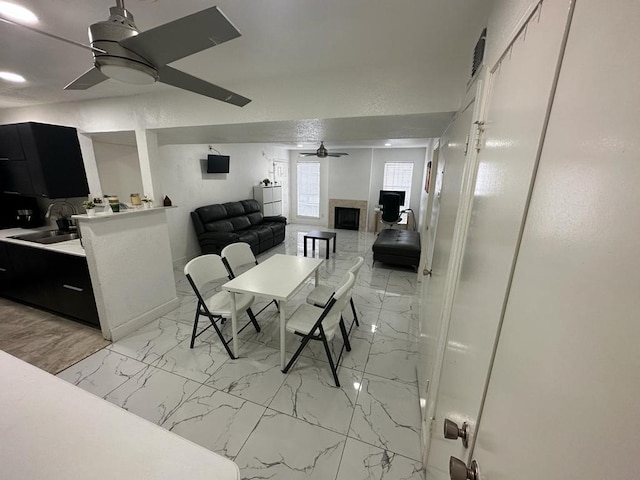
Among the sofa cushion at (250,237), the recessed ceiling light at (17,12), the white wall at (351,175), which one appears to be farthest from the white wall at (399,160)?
the recessed ceiling light at (17,12)

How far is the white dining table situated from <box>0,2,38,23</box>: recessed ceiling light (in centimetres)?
200

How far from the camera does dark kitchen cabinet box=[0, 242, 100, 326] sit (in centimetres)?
242

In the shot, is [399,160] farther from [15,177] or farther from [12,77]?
[15,177]

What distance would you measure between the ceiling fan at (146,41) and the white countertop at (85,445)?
1.19 metres

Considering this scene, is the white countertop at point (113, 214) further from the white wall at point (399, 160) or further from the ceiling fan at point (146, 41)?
the white wall at point (399, 160)

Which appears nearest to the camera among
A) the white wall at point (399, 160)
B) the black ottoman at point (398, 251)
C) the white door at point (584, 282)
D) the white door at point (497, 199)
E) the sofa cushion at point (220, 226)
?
the white door at point (584, 282)

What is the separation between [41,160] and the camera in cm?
279

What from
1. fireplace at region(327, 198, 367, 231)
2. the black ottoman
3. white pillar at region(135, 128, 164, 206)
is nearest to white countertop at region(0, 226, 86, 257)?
white pillar at region(135, 128, 164, 206)

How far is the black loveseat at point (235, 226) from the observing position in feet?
14.9

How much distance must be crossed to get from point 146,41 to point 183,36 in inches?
6.1

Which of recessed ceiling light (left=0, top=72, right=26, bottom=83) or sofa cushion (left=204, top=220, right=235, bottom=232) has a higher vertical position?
recessed ceiling light (left=0, top=72, right=26, bottom=83)

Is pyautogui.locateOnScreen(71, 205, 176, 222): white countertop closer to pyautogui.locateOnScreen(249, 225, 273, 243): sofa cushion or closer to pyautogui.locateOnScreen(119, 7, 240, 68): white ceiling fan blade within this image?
pyautogui.locateOnScreen(119, 7, 240, 68): white ceiling fan blade

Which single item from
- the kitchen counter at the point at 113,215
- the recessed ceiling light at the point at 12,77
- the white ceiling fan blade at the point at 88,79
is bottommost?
the kitchen counter at the point at 113,215

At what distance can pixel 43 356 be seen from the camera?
7.22 feet
